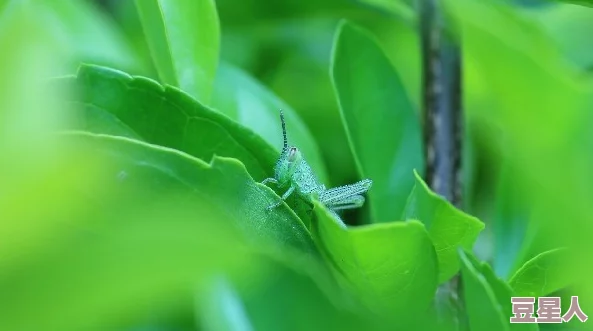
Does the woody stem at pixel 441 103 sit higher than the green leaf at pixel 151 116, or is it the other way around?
the woody stem at pixel 441 103

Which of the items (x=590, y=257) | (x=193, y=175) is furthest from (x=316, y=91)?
(x=590, y=257)

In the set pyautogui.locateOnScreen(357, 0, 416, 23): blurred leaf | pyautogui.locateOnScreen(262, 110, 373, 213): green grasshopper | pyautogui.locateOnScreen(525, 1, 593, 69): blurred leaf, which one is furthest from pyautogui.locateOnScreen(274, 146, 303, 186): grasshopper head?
pyautogui.locateOnScreen(525, 1, 593, 69): blurred leaf

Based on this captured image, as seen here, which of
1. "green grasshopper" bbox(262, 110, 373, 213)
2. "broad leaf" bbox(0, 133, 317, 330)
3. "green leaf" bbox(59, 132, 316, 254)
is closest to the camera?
"broad leaf" bbox(0, 133, 317, 330)

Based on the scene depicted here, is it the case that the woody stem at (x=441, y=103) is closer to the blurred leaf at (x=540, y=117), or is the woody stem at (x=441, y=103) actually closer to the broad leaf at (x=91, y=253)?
the blurred leaf at (x=540, y=117)

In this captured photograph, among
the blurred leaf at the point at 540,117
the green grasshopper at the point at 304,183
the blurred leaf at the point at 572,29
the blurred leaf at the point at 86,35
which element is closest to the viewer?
the blurred leaf at the point at 540,117

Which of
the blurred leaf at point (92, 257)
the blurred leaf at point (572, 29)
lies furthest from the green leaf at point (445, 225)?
the blurred leaf at point (572, 29)

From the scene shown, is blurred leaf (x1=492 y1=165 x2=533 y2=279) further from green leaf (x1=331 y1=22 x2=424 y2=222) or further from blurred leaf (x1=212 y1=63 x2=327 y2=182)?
blurred leaf (x1=212 y1=63 x2=327 y2=182)

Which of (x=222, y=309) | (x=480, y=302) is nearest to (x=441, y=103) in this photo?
(x=480, y=302)
